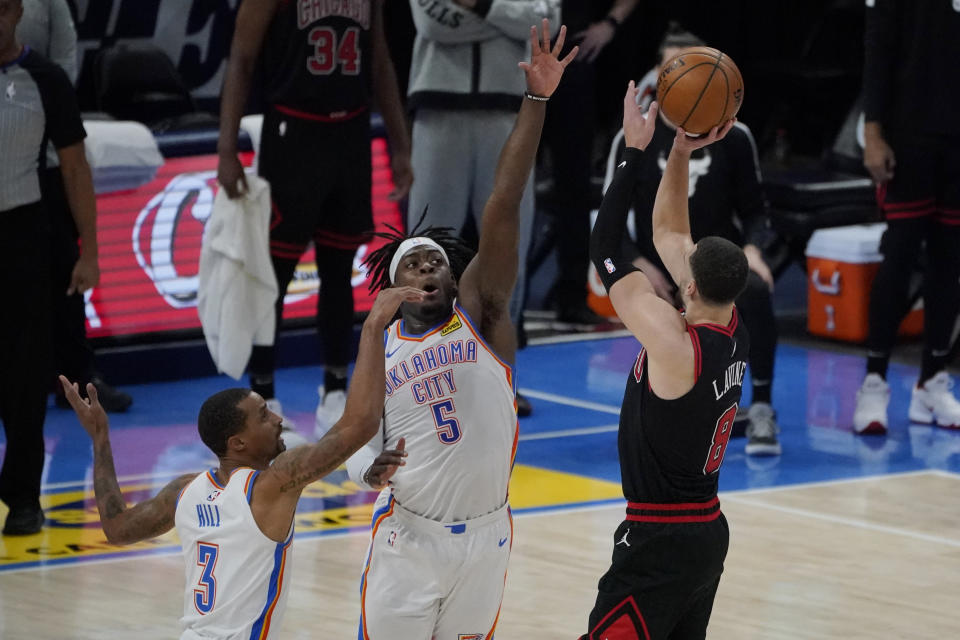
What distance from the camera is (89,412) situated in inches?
179

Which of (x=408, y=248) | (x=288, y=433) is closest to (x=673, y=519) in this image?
(x=408, y=248)

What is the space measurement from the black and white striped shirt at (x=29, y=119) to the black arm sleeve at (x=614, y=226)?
2.78 m

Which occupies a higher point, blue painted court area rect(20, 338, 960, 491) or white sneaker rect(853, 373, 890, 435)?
white sneaker rect(853, 373, 890, 435)

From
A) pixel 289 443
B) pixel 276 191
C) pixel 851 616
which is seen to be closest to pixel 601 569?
pixel 851 616

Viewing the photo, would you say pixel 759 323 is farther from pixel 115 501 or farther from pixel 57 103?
pixel 115 501

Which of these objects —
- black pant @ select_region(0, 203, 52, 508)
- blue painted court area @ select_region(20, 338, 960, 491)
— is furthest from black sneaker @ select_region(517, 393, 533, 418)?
black pant @ select_region(0, 203, 52, 508)

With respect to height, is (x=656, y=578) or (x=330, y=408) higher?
(x=656, y=578)

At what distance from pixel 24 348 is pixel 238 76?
173cm

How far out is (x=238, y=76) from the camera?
7750mm

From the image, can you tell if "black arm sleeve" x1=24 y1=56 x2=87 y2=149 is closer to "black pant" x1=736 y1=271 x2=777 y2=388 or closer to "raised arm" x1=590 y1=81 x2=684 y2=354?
"raised arm" x1=590 y1=81 x2=684 y2=354

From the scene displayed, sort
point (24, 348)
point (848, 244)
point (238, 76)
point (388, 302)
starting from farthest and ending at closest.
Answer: point (848, 244)
point (238, 76)
point (24, 348)
point (388, 302)

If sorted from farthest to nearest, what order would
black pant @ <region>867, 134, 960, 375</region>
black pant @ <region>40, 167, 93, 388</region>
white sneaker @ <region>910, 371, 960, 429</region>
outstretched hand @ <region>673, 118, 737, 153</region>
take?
1. white sneaker @ <region>910, 371, 960, 429</region>
2. black pant @ <region>867, 134, 960, 375</region>
3. black pant @ <region>40, 167, 93, 388</region>
4. outstretched hand @ <region>673, 118, 737, 153</region>

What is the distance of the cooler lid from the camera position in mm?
10500

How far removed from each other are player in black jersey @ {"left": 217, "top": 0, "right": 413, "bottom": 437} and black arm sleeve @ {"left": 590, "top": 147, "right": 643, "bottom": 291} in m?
3.31
